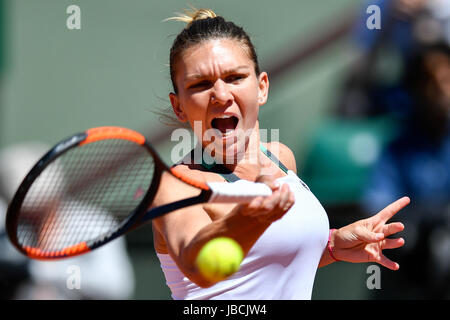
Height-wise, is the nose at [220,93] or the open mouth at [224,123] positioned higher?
the nose at [220,93]

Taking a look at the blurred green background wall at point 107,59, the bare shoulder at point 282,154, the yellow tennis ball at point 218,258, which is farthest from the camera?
the blurred green background wall at point 107,59

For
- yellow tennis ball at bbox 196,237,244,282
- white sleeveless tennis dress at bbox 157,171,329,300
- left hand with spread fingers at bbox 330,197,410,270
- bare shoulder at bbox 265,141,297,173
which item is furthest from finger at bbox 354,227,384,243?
yellow tennis ball at bbox 196,237,244,282

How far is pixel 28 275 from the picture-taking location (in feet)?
12.3

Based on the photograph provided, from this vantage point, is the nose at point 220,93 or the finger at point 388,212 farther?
the finger at point 388,212

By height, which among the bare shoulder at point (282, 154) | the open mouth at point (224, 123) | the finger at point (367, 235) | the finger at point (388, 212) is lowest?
the finger at point (367, 235)

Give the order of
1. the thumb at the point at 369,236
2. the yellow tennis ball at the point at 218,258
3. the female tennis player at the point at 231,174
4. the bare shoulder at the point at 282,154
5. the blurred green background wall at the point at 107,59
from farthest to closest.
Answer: the blurred green background wall at the point at 107,59 → the bare shoulder at the point at 282,154 → the thumb at the point at 369,236 → the female tennis player at the point at 231,174 → the yellow tennis ball at the point at 218,258

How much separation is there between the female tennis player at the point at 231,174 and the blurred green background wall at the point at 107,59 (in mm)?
3445

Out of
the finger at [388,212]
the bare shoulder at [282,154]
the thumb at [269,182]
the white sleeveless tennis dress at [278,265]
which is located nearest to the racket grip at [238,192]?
the thumb at [269,182]

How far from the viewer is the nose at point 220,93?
2.04m

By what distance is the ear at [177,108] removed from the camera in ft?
7.21

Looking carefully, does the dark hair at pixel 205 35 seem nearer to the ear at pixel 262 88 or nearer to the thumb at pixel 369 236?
the ear at pixel 262 88
